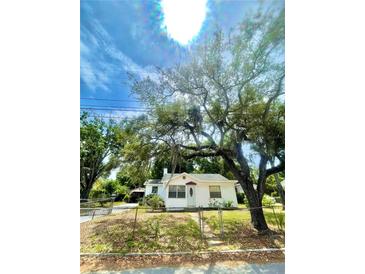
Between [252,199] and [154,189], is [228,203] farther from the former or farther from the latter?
[252,199]

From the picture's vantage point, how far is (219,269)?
70.1 inches

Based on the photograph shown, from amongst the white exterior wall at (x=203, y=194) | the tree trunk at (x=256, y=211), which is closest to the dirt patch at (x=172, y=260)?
the tree trunk at (x=256, y=211)

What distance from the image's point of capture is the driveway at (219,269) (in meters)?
1.75

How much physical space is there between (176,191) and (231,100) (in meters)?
3.73

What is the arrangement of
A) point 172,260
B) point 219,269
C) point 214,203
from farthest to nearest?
1. point 214,203
2. point 172,260
3. point 219,269

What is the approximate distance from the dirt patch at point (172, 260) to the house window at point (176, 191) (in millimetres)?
3595

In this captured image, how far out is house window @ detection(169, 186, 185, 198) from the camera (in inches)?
220

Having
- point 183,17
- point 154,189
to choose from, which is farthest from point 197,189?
point 183,17

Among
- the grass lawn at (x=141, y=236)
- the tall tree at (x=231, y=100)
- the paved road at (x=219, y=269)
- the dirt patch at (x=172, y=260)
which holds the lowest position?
the paved road at (x=219, y=269)

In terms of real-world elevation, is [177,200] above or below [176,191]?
below

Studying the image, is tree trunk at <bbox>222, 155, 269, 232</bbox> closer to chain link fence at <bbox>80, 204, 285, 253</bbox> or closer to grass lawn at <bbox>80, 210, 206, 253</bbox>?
chain link fence at <bbox>80, 204, 285, 253</bbox>

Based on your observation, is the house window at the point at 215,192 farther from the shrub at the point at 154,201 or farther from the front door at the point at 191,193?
the shrub at the point at 154,201
